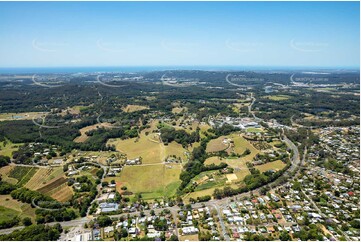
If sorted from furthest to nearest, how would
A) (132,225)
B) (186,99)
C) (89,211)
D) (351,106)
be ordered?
1. (186,99)
2. (351,106)
3. (89,211)
4. (132,225)

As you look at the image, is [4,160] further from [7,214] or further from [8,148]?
[7,214]

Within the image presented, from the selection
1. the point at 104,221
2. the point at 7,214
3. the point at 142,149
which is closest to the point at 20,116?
the point at 142,149

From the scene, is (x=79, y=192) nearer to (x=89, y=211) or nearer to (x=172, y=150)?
(x=89, y=211)

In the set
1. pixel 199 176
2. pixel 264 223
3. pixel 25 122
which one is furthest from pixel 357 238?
pixel 25 122

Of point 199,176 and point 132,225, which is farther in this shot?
point 199,176

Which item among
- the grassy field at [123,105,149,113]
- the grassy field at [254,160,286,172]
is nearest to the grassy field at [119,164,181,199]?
the grassy field at [254,160,286,172]

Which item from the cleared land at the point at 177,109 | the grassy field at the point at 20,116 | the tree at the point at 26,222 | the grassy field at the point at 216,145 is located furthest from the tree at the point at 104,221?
the cleared land at the point at 177,109
